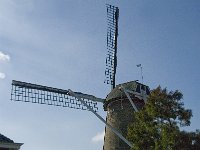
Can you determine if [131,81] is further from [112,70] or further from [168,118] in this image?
[168,118]

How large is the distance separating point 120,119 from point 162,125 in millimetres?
11088

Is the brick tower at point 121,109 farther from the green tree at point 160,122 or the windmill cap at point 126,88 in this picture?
the green tree at point 160,122

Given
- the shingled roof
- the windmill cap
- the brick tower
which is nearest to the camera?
the shingled roof

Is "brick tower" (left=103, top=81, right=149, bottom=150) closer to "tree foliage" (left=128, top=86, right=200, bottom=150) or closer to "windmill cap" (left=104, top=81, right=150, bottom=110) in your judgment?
"windmill cap" (left=104, top=81, right=150, bottom=110)

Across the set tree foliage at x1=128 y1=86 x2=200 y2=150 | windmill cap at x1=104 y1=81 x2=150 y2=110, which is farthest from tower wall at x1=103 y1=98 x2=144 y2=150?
tree foliage at x1=128 y1=86 x2=200 y2=150

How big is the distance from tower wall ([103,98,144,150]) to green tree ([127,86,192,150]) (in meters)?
8.75

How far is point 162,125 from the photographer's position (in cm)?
2075

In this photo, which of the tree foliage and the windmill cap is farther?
the windmill cap

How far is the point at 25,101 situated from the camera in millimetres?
34125

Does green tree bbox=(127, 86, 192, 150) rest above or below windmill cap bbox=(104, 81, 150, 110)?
below

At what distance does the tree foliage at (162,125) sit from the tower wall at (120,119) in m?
8.68

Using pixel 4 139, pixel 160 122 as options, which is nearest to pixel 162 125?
pixel 160 122

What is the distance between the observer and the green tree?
20.2 metres

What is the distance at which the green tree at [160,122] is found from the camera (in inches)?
796
